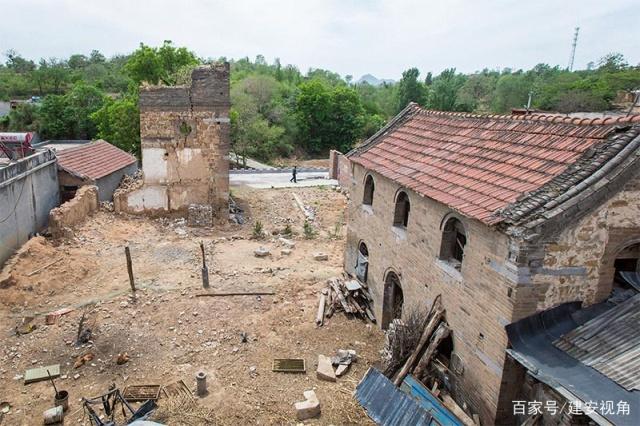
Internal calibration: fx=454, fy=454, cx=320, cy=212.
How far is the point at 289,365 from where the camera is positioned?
11.4m

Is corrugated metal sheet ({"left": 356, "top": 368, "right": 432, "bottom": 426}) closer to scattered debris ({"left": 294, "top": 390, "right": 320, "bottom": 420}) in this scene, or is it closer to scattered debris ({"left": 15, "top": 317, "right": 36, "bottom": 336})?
scattered debris ({"left": 294, "top": 390, "right": 320, "bottom": 420})

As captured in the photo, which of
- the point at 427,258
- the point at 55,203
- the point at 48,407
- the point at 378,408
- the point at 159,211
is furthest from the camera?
the point at 159,211

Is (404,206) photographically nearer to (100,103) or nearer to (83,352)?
(83,352)

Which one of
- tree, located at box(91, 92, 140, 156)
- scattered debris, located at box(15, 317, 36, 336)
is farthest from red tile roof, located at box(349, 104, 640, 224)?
tree, located at box(91, 92, 140, 156)

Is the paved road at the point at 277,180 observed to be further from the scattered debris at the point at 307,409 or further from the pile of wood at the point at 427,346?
the pile of wood at the point at 427,346

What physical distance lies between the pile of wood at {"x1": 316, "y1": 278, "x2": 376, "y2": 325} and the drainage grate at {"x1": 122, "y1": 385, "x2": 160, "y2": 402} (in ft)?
15.8

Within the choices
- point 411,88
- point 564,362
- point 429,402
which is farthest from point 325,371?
point 411,88

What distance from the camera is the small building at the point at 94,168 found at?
21203 mm

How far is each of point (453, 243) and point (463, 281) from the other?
1.11 metres

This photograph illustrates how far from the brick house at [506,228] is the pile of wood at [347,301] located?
2312 mm

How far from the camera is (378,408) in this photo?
8.98 meters

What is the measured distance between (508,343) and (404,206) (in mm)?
5046

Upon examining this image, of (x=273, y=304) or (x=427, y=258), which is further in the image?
(x=273, y=304)

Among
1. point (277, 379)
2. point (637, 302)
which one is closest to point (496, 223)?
point (637, 302)
